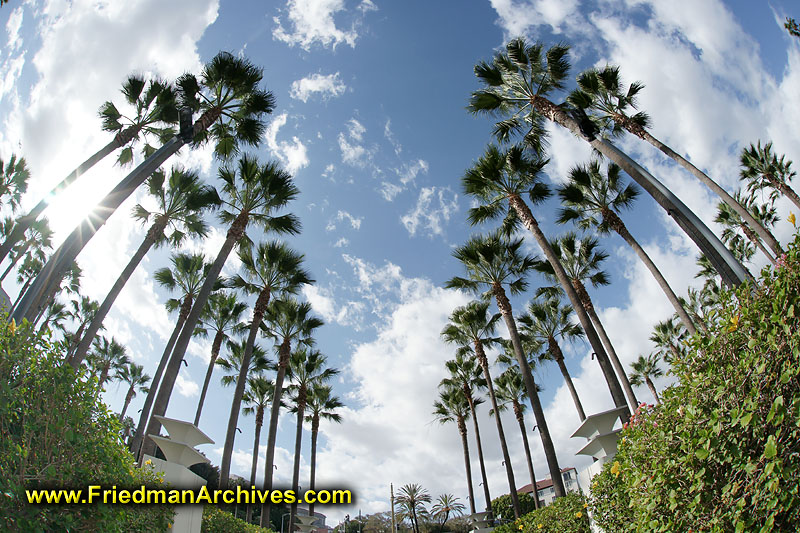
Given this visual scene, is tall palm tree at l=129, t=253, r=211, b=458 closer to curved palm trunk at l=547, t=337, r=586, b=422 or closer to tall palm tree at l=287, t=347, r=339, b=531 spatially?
tall palm tree at l=287, t=347, r=339, b=531

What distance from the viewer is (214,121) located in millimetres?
11281

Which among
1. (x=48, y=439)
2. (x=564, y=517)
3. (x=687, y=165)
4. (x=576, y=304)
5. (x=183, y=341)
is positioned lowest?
(x=564, y=517)

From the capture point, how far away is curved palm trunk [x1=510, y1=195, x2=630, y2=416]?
11.0 m

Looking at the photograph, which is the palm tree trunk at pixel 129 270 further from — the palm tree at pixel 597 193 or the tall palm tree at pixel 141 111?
the palm tree at pixel 597 193

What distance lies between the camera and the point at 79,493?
11.0 feet

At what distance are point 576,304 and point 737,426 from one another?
1024 cm

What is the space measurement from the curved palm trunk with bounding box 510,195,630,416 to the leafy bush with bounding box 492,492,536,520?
4845 cm

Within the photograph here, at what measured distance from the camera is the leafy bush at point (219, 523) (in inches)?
359

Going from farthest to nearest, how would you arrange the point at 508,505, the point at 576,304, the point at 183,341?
1. the point at 508,505
2. the point at 576,304
3. the point at 183,341

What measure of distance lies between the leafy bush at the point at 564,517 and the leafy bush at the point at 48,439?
21.9 ft

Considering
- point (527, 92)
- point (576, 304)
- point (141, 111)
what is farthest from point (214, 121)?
point (576, 304)

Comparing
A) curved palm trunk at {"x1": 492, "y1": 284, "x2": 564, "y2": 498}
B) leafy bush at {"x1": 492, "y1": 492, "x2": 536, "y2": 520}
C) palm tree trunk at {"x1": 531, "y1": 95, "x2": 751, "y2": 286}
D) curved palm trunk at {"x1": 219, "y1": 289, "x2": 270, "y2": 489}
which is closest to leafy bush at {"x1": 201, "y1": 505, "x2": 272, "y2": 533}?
curved palm trunk at {"x1": 219, "y1": 289, "x2": 270, "y2": 489}

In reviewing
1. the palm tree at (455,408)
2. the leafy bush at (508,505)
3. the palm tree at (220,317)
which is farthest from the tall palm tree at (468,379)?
the leafy bush at (508,505)

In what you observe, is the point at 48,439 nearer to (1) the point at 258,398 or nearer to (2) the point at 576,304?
(2) the point at 576,304
